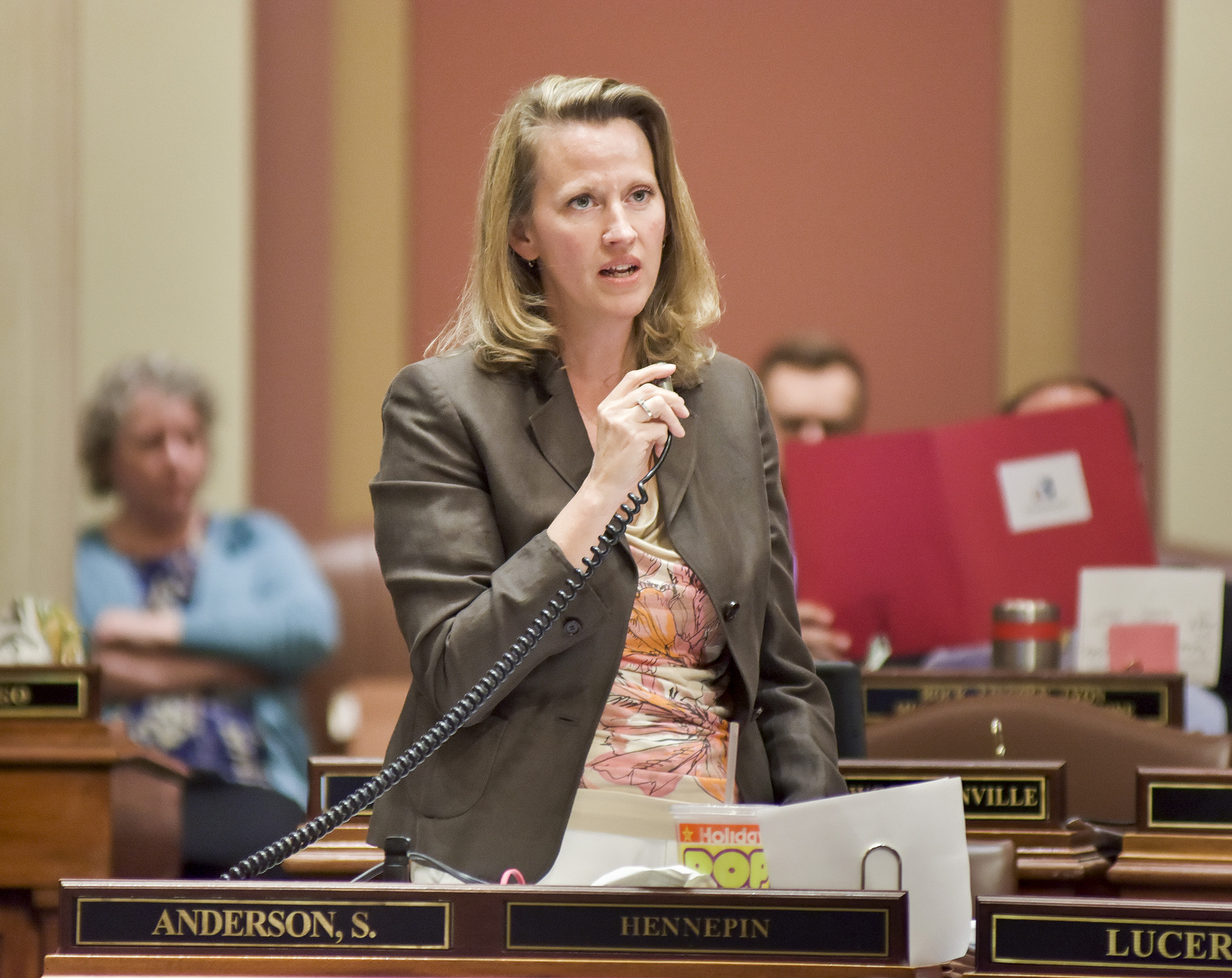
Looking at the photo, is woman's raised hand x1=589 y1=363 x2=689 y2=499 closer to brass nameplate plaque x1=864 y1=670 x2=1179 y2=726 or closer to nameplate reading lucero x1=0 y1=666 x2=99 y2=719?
brass nameplate plaque x1=864 y1=670 x2=1179 y2=726

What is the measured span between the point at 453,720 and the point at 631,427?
34cm

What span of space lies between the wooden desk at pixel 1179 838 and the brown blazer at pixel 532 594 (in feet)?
1.43

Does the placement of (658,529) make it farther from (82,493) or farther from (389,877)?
(82,493)

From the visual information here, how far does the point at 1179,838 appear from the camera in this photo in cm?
211

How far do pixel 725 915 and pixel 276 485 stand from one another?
163 inches

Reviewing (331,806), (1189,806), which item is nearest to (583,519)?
(331,806)

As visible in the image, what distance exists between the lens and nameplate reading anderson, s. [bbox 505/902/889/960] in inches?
55.4

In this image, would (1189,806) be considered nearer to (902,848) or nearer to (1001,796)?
(1001,796)

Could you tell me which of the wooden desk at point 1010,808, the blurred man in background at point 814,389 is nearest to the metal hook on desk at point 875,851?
the wooden desk at point 1010,808

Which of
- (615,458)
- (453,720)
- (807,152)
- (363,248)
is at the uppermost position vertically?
(807,152)

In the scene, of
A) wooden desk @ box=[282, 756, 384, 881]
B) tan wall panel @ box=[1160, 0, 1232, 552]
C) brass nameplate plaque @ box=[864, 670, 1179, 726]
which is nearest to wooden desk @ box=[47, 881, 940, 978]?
wooden desk @ box=[282, 756, 384, 881]

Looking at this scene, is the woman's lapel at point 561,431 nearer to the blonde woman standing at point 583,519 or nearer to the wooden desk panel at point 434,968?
Result: the blonde woman standing at point 583,519

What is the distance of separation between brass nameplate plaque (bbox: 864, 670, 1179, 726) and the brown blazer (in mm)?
877

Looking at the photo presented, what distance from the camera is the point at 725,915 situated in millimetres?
1428
